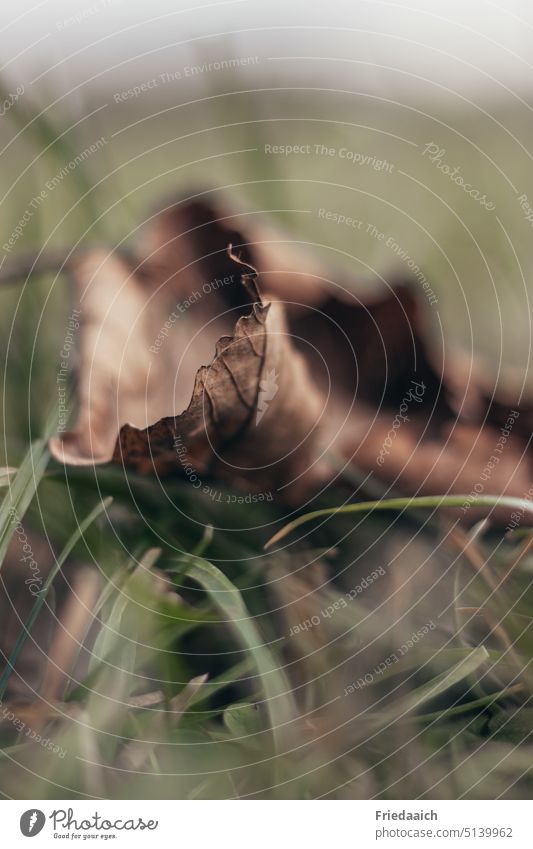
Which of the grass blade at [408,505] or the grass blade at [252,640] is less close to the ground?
the grass blade at [408,505]

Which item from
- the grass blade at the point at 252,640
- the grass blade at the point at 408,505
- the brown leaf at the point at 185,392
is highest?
the brown leaf at the point at 185,392

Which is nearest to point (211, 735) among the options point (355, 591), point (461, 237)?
point (355, 591)

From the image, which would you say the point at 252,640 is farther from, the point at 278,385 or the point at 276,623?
the point at 278,385

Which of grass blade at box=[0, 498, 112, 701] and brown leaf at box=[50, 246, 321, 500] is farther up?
brown leaf at box=[50, 246, 321, 500]

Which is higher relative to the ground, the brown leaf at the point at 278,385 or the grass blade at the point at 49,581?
the brown leaf at the point at 278,385

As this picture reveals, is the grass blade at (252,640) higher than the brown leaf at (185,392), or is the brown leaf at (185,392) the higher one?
the brown leaf at (185,392)

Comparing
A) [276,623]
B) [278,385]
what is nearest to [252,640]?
[276,623]

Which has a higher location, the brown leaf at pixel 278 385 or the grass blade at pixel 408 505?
the brown leaf at pixel 278 385

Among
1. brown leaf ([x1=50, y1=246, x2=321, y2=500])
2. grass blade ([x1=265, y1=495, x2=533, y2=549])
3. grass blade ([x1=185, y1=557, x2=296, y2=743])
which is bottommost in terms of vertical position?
grass blade ([x1=185, y1=557, x2=296, y2=743])

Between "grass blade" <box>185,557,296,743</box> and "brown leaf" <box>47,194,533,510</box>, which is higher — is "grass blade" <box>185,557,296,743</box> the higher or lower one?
the lower one
